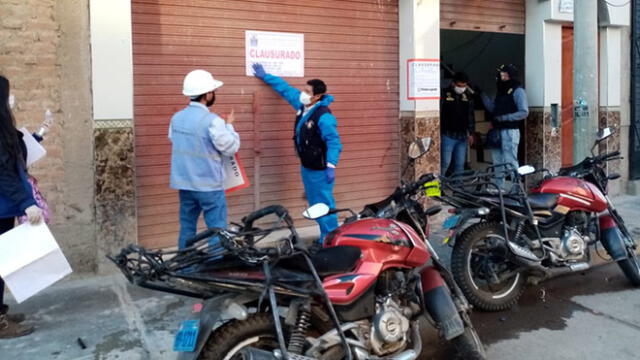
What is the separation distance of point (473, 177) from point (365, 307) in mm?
1976

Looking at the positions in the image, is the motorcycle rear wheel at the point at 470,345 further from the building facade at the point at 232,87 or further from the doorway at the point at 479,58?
the doorway at the point at 479,58

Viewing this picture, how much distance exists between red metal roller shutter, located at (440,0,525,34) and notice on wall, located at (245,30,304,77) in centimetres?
240

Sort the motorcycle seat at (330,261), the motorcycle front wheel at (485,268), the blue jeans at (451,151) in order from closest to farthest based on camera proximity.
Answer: the motorcycle seat at (330,261)
the motorcycle front wheel at (485,268)
the blue jeans at (451,151)

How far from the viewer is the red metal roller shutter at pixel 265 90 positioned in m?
6.16

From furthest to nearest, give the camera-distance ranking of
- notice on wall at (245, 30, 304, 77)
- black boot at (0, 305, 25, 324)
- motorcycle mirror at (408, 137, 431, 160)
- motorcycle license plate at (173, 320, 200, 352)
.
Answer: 1. notice on wall at (245, 30, 304, 77)
2. black boot at (0, 305, 25, 324)
3. motorcycle mirror at (408, 137, 431, 160)
4. motorcycle license plate at (173, 320, 200, 352)

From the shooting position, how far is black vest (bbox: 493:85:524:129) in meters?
8.47

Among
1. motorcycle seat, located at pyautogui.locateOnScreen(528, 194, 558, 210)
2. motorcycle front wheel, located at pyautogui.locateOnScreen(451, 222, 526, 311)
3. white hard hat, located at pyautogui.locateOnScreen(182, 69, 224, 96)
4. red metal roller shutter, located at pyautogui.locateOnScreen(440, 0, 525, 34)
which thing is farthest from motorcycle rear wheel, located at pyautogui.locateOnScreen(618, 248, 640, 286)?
red metal roller shutter, located at pyautogui.locateOnScreen(440, 0, 525, 34)

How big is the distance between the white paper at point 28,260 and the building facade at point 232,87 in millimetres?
1499

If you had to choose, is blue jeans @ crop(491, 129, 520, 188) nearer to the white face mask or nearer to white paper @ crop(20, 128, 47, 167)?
the white face mask

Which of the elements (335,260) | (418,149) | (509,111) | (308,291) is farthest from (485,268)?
(509,111)

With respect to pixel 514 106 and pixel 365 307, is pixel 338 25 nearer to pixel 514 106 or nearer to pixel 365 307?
pixel 514 106

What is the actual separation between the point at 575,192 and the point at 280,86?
10.6 feet

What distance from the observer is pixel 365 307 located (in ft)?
11.3

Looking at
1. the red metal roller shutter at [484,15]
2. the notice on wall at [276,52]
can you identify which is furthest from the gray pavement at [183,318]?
the red metal roller shutter at [484,15]
